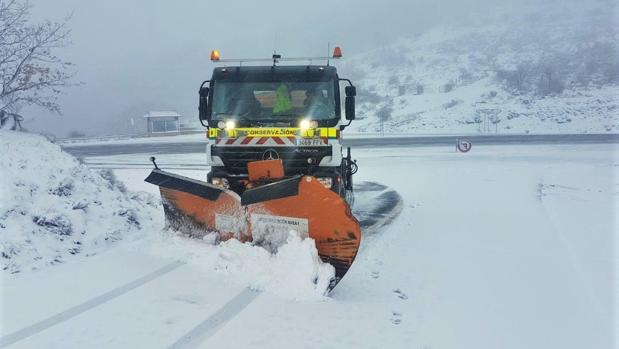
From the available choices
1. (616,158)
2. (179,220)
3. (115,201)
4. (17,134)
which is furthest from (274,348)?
(616,158)

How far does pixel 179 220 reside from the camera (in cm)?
622

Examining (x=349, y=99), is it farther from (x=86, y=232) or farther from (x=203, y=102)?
(x=86, y=232)

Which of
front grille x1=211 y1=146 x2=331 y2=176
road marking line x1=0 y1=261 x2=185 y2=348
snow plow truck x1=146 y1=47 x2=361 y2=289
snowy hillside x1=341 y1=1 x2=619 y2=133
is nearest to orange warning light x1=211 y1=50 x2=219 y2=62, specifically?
snow plow truck x1=146 y1=47 x2=361 y2=289

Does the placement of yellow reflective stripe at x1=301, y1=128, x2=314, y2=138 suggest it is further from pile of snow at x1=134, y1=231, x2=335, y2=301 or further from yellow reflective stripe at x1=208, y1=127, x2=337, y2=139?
pile of snow at x1=134, y1=231, x2=335, y2=301

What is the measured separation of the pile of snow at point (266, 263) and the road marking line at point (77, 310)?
1.36 ft

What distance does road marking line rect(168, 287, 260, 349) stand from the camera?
3.52 metres

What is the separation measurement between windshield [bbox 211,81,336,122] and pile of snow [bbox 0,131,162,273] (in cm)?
201

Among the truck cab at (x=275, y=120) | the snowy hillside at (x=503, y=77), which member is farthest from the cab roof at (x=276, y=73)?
the snowy hillside at (x=503, y=77)

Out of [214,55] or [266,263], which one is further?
[214,55]

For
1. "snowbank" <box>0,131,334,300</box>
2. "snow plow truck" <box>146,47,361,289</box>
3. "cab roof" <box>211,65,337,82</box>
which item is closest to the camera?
"snowbank" <box>0,131,334,300</box>

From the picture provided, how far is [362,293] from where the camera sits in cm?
459

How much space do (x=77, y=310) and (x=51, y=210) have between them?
2.37 meters

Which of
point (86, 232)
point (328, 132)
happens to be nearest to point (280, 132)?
point (328, 132)

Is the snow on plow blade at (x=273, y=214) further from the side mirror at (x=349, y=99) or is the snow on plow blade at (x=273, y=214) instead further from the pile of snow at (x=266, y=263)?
the side mirror at (x=349, y=99)
